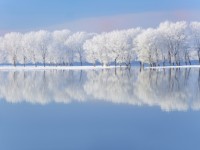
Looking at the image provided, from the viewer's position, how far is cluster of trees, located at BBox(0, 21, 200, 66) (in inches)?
2714

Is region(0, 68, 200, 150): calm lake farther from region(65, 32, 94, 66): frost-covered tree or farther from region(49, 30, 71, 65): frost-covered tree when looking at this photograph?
region(65, 32, 94, 66): frost-covered tree

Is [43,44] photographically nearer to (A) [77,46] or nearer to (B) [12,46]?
(A) [77,46]

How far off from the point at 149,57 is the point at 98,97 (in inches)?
1843

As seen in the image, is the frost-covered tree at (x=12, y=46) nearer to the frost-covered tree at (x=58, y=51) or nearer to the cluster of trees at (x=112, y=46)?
the cluster of trees at (x=112, y=46)

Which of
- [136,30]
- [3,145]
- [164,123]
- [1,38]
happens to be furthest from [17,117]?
[1,38]

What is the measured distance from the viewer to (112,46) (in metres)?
76.2

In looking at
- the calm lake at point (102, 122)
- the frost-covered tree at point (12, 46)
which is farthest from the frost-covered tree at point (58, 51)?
the calm lake at point (102, 122)

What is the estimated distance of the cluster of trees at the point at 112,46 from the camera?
6894cm

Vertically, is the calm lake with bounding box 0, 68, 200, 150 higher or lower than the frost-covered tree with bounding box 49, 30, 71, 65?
lower

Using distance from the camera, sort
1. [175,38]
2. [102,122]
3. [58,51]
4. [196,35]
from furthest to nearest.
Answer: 1. [58,51]
2. [196,35]
3. [175,38]
4. [102,122]

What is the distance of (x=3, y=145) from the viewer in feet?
34.5

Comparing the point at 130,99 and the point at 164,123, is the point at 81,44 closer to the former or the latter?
the point at 130,99

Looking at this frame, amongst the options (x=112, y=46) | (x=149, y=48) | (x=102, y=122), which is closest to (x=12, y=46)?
(x=112, y=46)

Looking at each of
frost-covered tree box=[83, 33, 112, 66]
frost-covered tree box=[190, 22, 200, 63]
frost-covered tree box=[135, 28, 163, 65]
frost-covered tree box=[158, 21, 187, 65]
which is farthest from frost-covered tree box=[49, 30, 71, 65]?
frost-covered tree box=[190, 22, 200, 63]
